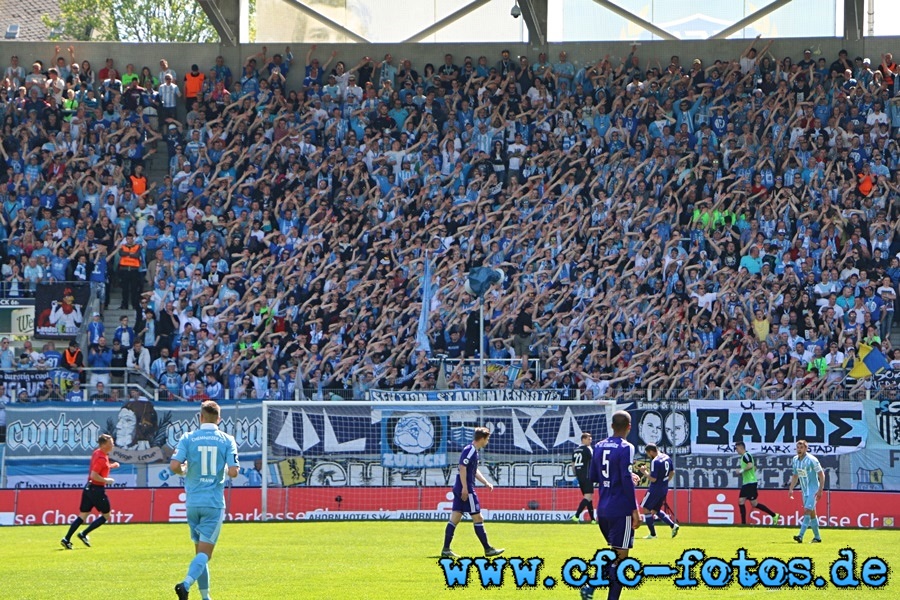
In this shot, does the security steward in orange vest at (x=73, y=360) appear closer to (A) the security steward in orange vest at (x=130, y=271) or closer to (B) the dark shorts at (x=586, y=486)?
(A) the security steward in orange vest at (x=130, y=271)

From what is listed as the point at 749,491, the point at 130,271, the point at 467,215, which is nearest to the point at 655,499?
the point at 749,491

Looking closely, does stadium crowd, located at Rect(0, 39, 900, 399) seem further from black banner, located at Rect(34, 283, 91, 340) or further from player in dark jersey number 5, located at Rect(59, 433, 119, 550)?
player in dark jersey number 5, located at Rect(59, 433, 119, 550)

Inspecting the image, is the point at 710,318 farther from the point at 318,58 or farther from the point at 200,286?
the point at 318,58

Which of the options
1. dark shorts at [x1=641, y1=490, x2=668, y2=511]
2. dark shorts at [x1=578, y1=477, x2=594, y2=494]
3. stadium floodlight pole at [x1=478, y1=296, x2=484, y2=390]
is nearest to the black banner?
stadium floodlight pole at [x1=478, y1=296, x2=484, y2=390]

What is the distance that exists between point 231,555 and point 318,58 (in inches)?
917

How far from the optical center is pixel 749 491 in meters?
28.3

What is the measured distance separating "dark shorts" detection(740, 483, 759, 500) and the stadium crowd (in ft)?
9.77

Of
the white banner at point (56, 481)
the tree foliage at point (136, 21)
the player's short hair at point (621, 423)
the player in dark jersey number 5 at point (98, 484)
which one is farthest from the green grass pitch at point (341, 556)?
the tree foliage at point (136, 21)

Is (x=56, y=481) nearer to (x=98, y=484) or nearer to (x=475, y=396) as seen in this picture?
(x=98, y=484)

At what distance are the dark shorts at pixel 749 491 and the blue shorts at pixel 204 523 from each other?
16518 millimetres

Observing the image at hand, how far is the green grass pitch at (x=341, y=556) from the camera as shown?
54.2ft

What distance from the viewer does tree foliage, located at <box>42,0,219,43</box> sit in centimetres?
7875

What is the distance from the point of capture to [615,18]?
41188 mm

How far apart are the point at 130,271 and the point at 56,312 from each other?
2.27m
